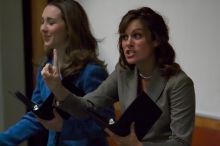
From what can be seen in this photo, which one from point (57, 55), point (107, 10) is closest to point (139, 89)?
point (57, 55)

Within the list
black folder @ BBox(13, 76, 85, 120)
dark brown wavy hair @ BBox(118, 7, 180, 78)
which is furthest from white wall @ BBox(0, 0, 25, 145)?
dark brown wavy hair @ BBox(118, 7, 180, 78)

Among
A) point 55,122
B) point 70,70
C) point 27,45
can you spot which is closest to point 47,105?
point 55,122

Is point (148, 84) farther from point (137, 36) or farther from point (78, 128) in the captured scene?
point (78, 128)

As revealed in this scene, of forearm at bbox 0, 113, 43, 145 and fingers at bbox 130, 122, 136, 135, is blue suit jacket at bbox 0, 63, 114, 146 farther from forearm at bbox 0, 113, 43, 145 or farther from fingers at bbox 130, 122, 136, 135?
fingers at bbox 130, 122, 136, 135

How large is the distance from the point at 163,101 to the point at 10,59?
5.99 feet

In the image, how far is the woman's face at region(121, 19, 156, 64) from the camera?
1470 millimetres

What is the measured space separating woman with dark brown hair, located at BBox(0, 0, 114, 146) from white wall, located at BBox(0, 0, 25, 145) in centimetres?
111

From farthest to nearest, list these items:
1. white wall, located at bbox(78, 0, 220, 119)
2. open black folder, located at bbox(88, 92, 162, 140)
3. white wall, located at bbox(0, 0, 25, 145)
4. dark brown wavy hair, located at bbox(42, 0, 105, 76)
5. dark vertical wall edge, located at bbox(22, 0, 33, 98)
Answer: dark vertical wall edge, located at bbox(22, 0, 33, 98) → white wall, located at bbox(0, 0, 25, 145) → white wall, located at bbox(78, 0, 220, 119) → dark brown wavy hair, located at bbox(42, 0, 105, 76) → open black folder, located at bbox(88, 92, 162, 140)

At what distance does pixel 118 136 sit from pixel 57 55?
0.59 meters

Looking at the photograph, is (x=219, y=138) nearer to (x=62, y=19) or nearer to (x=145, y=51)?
(x=145, y=51)

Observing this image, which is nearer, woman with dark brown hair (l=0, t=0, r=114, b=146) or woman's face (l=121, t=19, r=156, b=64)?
woman's face (l=121, t=19, r=156, b=64)

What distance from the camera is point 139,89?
1541 mm

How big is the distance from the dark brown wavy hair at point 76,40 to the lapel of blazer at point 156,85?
39cm

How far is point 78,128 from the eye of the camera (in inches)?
65.0
